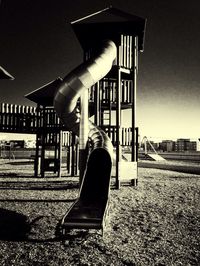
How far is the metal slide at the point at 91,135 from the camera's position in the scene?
7.58 meters

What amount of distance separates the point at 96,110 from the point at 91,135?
3335mm

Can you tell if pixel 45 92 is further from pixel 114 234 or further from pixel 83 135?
pixel 114 234

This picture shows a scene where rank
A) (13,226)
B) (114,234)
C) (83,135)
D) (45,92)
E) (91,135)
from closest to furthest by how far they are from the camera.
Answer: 1. (114,234)
2. (13,226)
3. (83,135)
4. (91,135)
5. (45,92)

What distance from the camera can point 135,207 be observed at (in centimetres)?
885

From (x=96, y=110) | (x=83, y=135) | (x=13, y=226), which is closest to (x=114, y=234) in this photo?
(x=13, y=226)

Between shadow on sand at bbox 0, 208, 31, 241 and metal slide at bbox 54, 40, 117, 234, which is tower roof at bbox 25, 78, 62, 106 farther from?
shadow on sand at bbox 0, 208, 31, 241

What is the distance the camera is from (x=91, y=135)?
33.2 feet

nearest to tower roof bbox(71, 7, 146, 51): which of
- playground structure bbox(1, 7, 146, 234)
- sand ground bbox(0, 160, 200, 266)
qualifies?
playground structure bbox(1, 7, 146, 234)

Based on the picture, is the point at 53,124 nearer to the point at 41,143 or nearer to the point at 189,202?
the point at 41,143

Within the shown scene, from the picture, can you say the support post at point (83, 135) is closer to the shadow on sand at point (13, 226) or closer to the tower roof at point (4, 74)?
the shadow on sand at point (13, 226)

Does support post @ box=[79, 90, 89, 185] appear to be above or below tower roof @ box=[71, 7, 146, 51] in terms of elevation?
below

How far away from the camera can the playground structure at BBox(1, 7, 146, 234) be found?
804 cm

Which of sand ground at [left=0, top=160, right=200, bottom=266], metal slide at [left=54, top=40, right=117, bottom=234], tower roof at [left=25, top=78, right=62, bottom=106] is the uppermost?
tower roof at [left=25, top=78, right=62, bottom=106]

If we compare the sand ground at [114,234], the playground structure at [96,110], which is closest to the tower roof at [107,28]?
the playground structure at [96,110]
